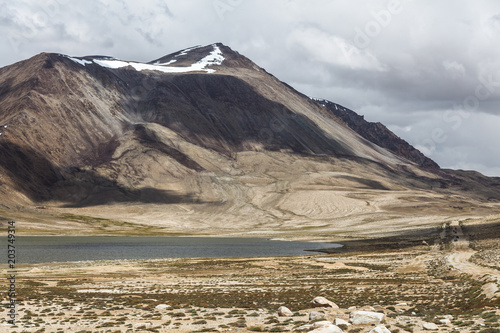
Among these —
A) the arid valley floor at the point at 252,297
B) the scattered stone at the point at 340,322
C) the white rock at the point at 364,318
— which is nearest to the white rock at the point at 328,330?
the arid valley floor at the point at 252,297


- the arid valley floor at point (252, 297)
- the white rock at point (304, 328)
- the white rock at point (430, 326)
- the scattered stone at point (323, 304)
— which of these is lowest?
the arid valley floor at point (252, 297)

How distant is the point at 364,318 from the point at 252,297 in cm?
1580

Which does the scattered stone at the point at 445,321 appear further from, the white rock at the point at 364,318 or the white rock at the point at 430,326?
the white rock at the point at 364,318

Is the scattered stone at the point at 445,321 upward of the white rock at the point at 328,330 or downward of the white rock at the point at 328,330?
downward

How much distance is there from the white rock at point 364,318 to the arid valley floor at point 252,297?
1.83 ft

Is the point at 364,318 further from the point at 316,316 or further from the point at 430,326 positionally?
the point at 430,326

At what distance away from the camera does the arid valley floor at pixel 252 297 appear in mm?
27641

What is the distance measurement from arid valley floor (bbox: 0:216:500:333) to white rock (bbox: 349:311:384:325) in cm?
56

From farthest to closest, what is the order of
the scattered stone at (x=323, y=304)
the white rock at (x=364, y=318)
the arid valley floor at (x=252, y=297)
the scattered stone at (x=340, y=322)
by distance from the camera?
the scattered stone at (x=323, y=304) < the arid valley floor at (x=252, y=297) < the white rock at (x=364, y=318) < the scattered stone at (x=340, y=322)

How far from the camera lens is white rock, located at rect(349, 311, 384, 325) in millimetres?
25828

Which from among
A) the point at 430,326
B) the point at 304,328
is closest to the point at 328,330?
the point at 304,328

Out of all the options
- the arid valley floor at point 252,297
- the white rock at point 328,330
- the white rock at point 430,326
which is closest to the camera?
the white rock at point 328,330

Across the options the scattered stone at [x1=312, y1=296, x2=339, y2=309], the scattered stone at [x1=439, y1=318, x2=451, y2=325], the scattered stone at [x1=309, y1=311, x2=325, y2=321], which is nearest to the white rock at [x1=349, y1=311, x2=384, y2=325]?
the scattered stone at [x1=309, y1=311, x2=325, y2=321]

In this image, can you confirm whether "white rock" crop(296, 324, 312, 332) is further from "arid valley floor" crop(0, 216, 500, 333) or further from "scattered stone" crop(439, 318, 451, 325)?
"scattered stone" crop(439, 318, 451, 325)
